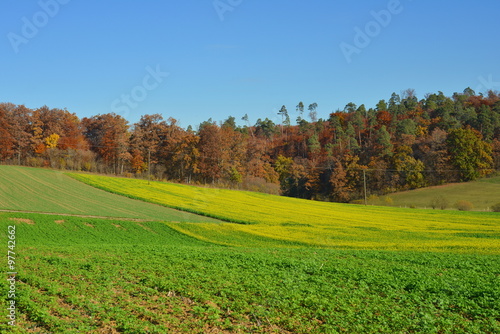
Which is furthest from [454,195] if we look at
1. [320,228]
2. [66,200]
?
[66,200]

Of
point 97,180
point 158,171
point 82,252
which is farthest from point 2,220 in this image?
point 158,171

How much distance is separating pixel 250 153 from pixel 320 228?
69.2 meters

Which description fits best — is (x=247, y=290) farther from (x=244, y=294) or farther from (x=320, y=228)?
(x=320, y=228)

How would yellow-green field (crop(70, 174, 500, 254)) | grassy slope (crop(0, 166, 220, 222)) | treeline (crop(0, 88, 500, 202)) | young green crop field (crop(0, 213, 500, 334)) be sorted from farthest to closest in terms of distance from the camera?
treeline (crop(0, 88, 500, 202))
grassy slope (crop(0, 166, 220, 222))
yellow-green field (crop(70, 174, 500, 254))
young green crop field (crop(0, 213, 500, 334))

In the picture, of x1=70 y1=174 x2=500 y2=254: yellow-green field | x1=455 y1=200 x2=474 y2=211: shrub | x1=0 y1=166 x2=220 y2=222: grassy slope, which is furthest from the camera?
x1=455 y1=200 x2=474 y2=211: shrub

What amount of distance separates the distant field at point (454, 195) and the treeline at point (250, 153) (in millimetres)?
4281

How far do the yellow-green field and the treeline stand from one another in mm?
28988

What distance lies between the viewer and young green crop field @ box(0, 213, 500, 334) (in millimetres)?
11320

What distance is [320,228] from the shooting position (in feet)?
142

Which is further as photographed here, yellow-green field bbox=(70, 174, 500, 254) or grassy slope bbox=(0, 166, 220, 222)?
grassy slope bbox=(0, 166, 220, 222)

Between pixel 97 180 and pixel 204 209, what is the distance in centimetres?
2644

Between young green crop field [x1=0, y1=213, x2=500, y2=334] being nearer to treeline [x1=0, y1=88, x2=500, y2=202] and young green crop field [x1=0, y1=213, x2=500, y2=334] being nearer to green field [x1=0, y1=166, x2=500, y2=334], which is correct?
green field [x1=0, y1=166, x2=500, y2=334]

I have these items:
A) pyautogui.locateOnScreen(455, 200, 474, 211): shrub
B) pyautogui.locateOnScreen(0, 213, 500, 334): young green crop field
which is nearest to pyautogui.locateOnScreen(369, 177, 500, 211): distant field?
pyautogui.locateOnScreen(455, 200, 474, 211): shrub

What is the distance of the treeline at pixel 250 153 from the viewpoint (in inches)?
3642
